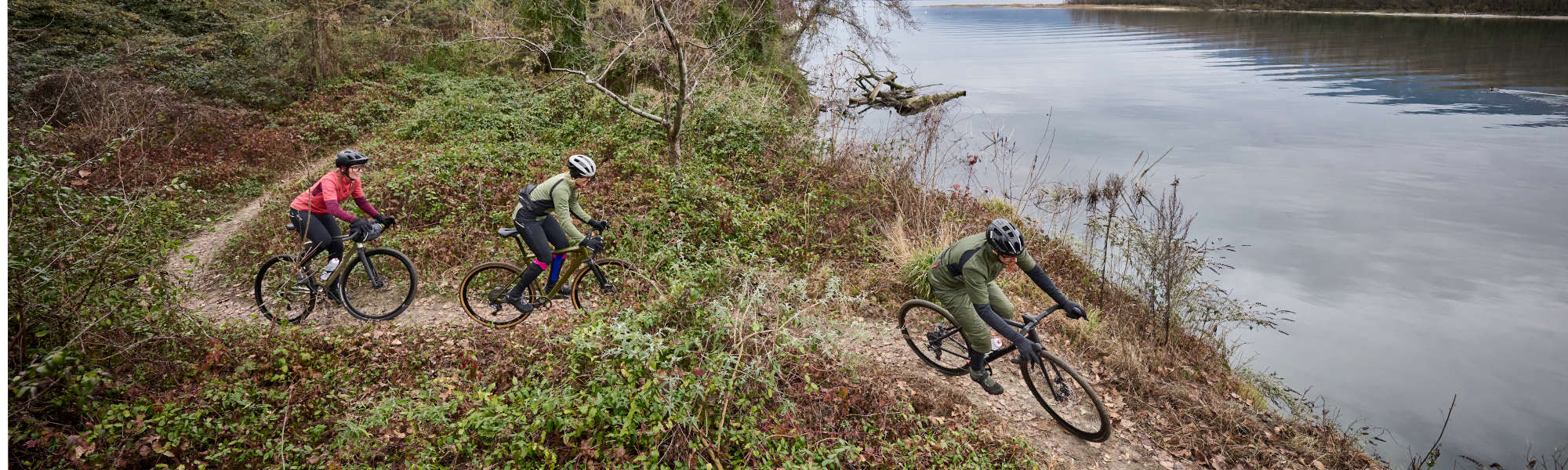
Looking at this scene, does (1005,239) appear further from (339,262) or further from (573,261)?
(339,262)

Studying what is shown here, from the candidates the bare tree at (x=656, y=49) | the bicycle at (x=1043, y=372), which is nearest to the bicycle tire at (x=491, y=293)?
the bare tree at (x=656, y=49)

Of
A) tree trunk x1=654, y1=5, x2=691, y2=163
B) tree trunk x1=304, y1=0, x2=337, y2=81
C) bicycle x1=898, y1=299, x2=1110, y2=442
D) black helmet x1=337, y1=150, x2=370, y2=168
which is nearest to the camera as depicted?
bicycle x1=898, y1=299, x2=1110, y2=442

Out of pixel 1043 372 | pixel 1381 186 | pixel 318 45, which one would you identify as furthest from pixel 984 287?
pixel 1381 186

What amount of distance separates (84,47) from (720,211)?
48.0 feet

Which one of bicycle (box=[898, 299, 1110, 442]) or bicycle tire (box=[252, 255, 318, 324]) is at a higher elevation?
bicycle tire (box=[252, 255, 318, 324])

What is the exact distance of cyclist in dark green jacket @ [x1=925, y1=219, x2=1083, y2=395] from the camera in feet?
19.0

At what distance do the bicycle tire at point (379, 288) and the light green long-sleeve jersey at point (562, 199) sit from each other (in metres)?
1.66

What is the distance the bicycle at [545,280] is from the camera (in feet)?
24.1

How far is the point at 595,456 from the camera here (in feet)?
15.0

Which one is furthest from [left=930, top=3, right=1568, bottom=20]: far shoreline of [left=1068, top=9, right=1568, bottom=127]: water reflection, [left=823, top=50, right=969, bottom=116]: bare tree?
[left=823, top=50, right=969, bottom=116]: bare tree

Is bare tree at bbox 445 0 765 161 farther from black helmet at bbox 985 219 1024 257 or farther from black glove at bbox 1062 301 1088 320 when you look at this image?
black glove at bbox 1062 301 1088 320

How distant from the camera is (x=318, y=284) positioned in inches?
293

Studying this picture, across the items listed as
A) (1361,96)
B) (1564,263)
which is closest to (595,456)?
(1564,263)

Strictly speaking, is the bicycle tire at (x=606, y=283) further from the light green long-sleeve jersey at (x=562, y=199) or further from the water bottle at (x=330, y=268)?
the water bottle at (x=330, y=268)
